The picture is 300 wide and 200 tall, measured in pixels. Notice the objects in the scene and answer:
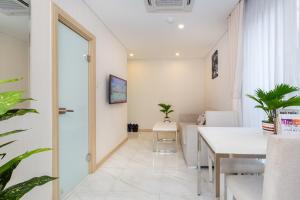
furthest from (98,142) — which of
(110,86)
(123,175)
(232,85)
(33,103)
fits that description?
(232,85)

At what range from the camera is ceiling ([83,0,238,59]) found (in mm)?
2818

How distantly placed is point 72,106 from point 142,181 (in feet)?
4.33

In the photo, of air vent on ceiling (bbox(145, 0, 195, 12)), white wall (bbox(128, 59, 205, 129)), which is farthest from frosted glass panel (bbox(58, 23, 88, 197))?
white wall (bbox(128, 59, 205, 129))

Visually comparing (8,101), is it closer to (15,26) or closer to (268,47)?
(15,26)

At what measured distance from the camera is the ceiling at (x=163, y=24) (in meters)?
2.82

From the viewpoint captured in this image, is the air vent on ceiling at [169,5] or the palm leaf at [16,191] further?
the air vent on ceiling at [169,5]

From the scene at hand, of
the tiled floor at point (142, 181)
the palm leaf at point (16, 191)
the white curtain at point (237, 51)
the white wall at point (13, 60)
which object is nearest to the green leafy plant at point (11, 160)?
the palm leaf at point (16, 191)

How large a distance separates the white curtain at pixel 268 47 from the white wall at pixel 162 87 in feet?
12.3

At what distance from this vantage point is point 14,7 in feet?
4.69

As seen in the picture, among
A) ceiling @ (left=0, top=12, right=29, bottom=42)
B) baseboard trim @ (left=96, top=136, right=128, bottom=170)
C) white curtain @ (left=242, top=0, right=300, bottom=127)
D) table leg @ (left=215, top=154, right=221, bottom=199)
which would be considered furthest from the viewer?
baseboard trim @ (left=96, top=136, right=128, bottom=170)

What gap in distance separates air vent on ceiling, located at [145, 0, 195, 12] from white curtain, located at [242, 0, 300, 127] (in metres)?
0.81

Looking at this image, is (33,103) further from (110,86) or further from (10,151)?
(110,86)

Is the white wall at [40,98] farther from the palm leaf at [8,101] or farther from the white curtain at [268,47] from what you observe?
the white curtain at [268,47]

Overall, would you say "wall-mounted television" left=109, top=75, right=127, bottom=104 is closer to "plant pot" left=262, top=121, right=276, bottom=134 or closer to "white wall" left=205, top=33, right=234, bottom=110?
"white wall" left=205, top=33, right=234, bottom=110
